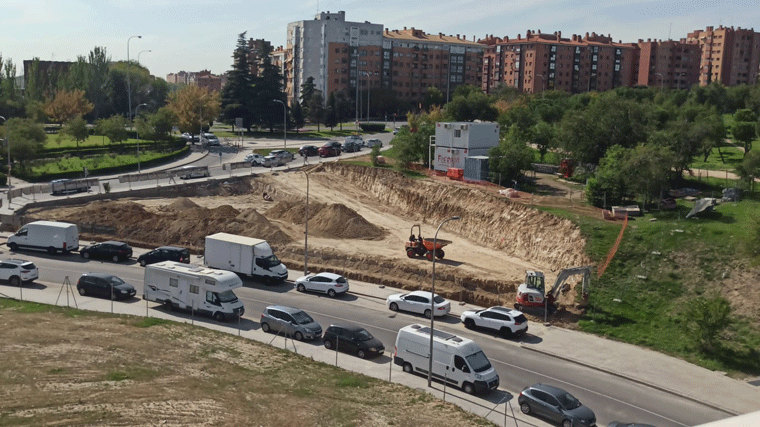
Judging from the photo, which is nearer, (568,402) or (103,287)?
(568,402)

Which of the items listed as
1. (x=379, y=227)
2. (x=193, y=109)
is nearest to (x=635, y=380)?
(x=379, y=227)

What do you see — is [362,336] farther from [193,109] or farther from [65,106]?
[65,106]

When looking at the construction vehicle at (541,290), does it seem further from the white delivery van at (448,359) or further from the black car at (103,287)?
the black car at (103,287)

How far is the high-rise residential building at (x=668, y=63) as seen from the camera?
153500 millimetres

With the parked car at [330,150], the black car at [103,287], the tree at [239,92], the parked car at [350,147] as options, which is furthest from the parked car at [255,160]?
the black car at [103,287]

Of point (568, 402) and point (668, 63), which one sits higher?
point (668, 63)

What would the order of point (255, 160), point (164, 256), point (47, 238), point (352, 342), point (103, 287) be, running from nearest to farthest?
1. point (352, 342)
2. point (103, 287)
3. point (164, 256)
4. point (47, 238)
5. point (255, 160)

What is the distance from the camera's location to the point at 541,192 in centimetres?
5650

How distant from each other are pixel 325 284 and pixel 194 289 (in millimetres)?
7375

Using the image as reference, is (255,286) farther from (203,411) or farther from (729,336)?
(729,336)

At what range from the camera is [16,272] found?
1422 inches

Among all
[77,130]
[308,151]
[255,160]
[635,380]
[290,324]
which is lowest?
[635,380]

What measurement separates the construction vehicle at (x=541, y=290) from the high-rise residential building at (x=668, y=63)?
129 meters

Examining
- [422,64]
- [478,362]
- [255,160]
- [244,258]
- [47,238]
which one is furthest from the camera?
[422,64]
